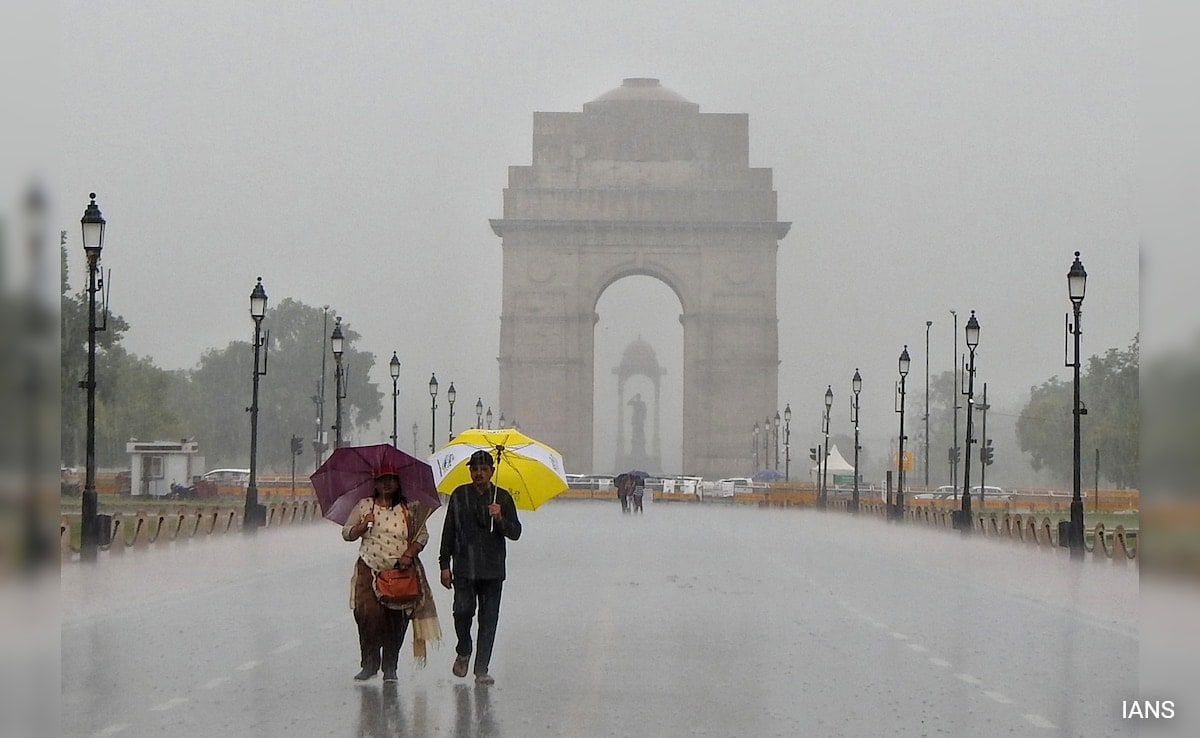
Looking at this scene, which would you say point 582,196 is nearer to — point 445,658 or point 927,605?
point 927,605

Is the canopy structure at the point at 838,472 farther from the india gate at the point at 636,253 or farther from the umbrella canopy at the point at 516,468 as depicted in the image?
the umbrella canopy at the point at 516,468

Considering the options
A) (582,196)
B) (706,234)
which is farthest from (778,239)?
(582,196)

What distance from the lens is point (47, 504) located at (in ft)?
9.02

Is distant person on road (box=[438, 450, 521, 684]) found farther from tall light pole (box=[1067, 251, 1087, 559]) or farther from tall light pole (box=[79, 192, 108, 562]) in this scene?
tall light pole (box=[1067, 251, 1087, 559])

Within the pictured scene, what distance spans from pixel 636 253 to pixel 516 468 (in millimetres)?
84942

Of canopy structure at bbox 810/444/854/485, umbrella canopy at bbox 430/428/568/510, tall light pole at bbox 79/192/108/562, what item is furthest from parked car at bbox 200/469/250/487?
umbrella canopy at bbox 430/428/568/510

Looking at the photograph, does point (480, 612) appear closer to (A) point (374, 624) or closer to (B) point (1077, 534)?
(A) point (374, 624)

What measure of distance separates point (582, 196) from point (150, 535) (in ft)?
223

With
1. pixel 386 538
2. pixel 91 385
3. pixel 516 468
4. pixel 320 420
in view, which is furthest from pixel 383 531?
pixel 320 420

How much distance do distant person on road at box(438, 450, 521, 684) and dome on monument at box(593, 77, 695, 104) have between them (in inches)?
3591

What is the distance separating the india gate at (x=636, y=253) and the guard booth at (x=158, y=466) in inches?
1456

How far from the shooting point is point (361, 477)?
431 inches

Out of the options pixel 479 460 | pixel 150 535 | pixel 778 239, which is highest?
pixel 778 239

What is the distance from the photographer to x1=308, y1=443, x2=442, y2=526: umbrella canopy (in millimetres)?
10648
